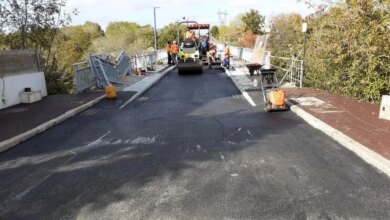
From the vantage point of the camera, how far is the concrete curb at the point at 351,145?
625 centimetres

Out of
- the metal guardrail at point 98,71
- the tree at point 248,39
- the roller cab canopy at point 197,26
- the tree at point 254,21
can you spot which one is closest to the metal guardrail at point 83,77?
the metal guardrail at point 98,71

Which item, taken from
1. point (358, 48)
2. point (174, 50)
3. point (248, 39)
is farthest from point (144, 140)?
point (248, 39)

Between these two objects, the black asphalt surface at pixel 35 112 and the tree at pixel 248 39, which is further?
the tree at pixel 248 39

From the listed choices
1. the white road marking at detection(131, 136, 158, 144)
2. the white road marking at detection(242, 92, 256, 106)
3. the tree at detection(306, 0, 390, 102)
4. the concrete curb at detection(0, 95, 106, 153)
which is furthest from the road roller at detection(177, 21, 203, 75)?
the white road marking at detection(131, 136, 158, 144)

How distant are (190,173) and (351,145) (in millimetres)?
3272

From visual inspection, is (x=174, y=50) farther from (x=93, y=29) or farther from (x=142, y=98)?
(x=93, y=29)

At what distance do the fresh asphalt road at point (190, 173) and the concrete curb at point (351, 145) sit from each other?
0.18 metres

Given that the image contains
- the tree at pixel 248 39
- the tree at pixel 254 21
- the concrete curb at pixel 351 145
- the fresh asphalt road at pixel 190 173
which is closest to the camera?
the fresh asphalt road at pixel 190 173

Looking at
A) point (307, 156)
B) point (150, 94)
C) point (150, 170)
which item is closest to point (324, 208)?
point (307, 156)

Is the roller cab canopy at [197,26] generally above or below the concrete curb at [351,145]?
above

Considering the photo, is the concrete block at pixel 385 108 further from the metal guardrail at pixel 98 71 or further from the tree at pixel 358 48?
the metal guardrail at pixel 98 71

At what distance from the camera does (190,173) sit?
20.5 feet

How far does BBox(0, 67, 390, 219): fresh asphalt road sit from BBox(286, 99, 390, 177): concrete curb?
18 centimetres

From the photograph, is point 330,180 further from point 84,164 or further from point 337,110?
point 337,110
